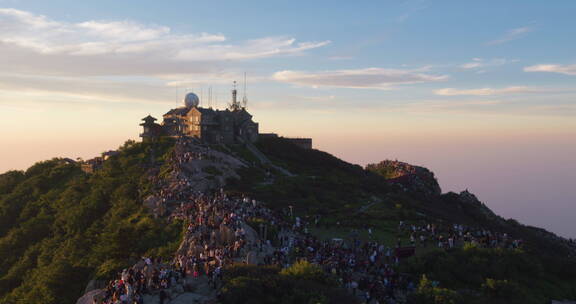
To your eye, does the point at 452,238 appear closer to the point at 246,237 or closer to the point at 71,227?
the point at 246,237

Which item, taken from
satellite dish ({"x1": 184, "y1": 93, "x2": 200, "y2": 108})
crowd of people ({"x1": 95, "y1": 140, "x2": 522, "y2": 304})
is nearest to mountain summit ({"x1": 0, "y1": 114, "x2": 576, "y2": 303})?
crowd of people ({"x1": 95, "y1": 140, "x2": 522, "y2": 304})

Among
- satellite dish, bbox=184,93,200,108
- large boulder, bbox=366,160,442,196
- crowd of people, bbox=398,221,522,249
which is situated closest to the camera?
crowd of people, bbox=398,221,522,249

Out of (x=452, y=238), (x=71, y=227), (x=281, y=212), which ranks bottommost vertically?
(x=71, y=227)

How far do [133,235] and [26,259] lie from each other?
74.7ft

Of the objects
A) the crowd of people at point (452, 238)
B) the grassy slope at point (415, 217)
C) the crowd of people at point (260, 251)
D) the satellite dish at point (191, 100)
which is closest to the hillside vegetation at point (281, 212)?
the grassy slope at point (415, 217)

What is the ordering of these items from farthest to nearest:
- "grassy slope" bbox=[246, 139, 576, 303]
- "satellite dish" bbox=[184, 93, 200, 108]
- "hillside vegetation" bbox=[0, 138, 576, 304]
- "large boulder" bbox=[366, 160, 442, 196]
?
"satellite dish" bbox=[184, 93, 200, 108]
"large boulder" bbox=[366, 160, 442, 196]
"grassy slope" bbox=[246, 139, 576, 303]
"hillside vegetation" bbox=[0, 138, 576, 304]

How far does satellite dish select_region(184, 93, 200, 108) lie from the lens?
107312 millimetres

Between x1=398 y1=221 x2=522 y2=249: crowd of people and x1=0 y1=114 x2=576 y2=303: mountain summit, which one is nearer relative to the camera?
x1=0 y1=114 x2=576 y2=303: mountain summit

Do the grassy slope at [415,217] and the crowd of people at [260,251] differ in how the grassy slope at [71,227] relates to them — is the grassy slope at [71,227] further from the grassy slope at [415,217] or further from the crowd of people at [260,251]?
the grassy slope at [415,217]

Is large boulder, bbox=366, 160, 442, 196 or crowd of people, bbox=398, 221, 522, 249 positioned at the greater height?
large boulder, bbox=366, 160, 442, 196

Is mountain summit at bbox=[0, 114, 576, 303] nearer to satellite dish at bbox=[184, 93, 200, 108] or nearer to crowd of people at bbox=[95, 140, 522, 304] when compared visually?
crowd of people at bbox=[95, 140, 522, 304]

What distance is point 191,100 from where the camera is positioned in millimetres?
107562

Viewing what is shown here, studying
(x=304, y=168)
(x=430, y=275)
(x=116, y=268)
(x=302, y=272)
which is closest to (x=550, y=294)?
(x=430, y=275)

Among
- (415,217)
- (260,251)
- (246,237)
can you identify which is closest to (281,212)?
(246,237)
